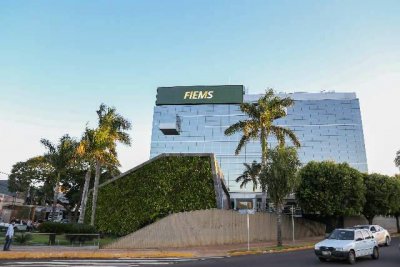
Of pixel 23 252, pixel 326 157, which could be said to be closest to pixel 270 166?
pixel 23 252

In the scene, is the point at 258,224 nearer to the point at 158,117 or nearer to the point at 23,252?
the point at 23,252

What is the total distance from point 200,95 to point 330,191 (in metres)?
53.7

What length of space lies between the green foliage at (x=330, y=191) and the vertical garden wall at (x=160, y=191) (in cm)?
943

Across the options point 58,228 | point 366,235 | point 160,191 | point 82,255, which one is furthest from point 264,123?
point 82,255

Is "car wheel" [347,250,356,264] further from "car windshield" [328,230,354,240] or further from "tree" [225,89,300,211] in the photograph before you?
"tree" [225,89,300,211]

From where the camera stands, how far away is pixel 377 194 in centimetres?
3844

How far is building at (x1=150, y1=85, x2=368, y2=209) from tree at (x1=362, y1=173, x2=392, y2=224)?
→ 119ft

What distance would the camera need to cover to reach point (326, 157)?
250 ft

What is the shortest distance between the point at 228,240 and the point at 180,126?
5596 centimetres

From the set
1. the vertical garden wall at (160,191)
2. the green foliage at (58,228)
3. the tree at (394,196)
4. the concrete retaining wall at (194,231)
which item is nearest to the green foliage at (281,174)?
the concrete retaining wall at (194,231)

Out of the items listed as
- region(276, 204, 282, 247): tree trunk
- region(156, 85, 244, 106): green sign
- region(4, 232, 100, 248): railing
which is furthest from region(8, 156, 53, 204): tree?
region(276, 204, 282, 247): tree trunk

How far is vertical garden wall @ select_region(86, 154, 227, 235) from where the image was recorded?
2891 cm

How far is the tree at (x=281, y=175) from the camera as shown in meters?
25.7

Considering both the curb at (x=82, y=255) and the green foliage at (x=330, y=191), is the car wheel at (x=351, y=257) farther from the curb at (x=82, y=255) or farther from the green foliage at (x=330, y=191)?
the green foliage at (x=330, y=191)
